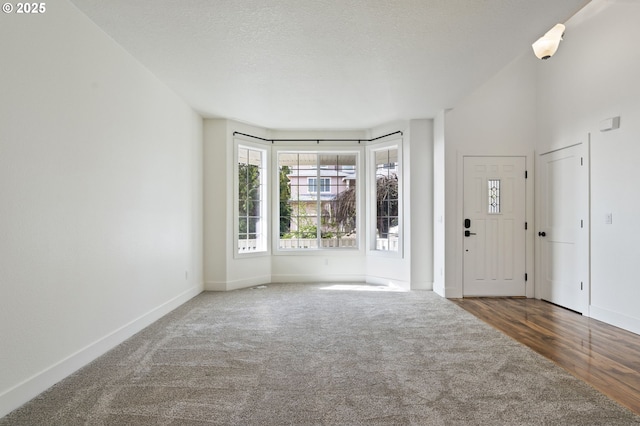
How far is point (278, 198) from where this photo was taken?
659cm

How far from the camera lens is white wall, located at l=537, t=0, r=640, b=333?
380 cm

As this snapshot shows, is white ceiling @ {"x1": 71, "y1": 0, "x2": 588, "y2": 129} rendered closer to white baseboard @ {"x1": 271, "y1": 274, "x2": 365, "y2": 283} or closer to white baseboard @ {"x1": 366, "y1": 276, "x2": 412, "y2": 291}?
white baseboard @ {"x1": 366, "y1": 276, "x2": 412, "y2": 291}

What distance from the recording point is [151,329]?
3.75m

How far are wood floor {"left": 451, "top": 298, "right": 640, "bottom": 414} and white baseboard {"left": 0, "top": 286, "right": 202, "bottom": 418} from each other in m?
3.59

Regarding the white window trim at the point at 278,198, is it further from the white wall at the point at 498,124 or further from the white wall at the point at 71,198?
the white wall at the point at 71,198

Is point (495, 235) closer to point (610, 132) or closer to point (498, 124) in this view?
point (498, 124)

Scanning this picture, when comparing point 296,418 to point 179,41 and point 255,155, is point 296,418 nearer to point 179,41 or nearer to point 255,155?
point 179,41

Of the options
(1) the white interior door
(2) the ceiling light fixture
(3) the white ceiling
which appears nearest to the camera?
(3) the white ceiling

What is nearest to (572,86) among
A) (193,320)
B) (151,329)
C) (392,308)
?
(392,308)

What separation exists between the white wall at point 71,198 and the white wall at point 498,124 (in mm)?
3975

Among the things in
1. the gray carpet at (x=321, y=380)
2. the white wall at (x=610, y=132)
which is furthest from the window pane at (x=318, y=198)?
the white wall at (x=610, y=132)

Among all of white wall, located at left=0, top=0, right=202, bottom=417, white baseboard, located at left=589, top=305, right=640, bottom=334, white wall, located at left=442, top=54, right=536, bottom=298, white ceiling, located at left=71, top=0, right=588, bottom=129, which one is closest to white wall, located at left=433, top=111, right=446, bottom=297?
white wall, located at left=442, top=54, right=536, bottom=298

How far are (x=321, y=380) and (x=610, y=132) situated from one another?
411 cm

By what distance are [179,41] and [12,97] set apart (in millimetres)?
1450
